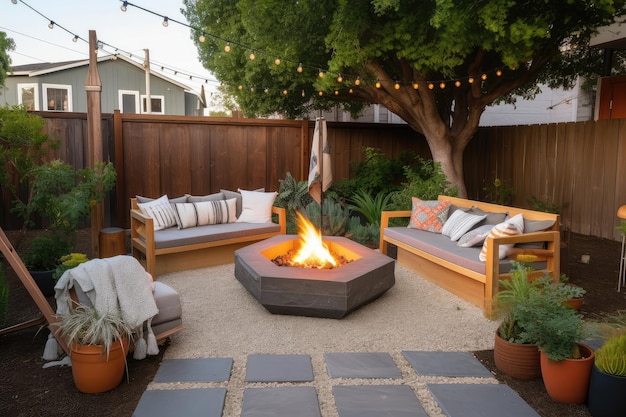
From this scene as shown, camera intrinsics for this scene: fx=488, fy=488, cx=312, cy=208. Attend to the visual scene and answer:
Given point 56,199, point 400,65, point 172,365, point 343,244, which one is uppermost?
point 400,65

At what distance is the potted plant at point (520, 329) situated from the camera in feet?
9.81

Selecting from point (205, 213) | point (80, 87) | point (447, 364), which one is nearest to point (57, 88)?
point (80, 87)

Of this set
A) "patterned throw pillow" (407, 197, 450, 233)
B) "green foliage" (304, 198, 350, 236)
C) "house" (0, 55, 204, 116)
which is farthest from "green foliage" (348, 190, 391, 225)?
"house" (0, 55, 204, 116)

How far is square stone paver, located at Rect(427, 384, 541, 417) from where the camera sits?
104 inches

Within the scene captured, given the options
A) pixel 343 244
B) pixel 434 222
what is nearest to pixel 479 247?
pixel 434 222

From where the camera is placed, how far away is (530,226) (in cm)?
454

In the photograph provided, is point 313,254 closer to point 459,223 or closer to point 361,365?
point 459,223

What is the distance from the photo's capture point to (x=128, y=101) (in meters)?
16.8

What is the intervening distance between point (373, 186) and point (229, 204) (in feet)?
10.2

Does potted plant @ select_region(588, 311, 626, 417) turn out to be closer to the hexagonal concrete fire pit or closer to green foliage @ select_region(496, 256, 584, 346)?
green foliage @ select_region(496, 256, 584, 346)

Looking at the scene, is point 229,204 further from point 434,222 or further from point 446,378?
point 446,378

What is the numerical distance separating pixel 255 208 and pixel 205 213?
706mm

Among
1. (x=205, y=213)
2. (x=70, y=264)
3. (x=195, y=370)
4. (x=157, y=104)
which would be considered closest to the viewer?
(x=195, y=370)

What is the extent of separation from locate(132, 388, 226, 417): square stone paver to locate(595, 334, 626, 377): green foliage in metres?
2.06
